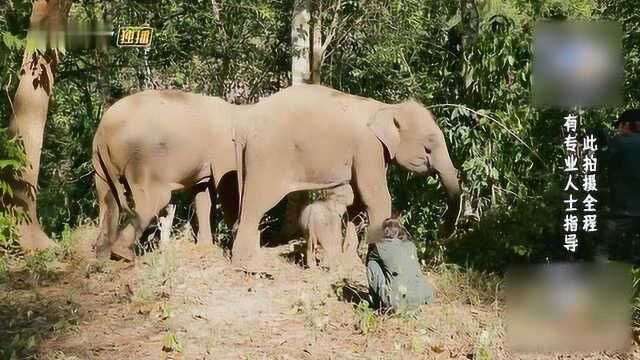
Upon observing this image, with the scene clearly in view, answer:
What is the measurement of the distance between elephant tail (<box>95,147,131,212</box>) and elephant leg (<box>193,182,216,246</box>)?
776 mm

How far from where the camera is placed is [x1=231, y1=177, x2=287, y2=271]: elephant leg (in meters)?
7.86

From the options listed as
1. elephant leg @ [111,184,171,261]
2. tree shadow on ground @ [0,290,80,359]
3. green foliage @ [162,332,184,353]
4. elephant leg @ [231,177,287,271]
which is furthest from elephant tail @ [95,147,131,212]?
green foliage @ [162,332,184,353]

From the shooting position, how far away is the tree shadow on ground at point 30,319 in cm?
570

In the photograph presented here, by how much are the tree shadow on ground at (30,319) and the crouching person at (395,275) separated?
236 cm

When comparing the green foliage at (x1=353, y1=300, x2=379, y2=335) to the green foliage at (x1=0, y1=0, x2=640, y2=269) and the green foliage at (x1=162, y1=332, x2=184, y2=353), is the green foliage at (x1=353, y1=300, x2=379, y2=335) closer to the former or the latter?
the green foliage at (x1=162, y1=332, x2=184, y2=353)

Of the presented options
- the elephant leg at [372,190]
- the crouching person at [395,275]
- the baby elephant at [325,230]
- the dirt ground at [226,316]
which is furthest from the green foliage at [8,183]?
the crouching person at [395,275]

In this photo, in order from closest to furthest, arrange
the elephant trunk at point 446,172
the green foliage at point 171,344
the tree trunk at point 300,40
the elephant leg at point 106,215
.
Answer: the green foliage at point 171,344, the elephant trunk at point 446,172, the elephant leg at point 106,215, the tree trunk at point 300,40

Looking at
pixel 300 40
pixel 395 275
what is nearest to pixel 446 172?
pixel 395 275

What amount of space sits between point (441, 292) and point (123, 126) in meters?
3.54

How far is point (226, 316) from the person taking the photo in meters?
6.44

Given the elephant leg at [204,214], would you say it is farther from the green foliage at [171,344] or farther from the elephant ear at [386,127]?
the green foliage at [171,344]

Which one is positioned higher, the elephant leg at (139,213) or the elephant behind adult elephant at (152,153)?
the elephant behind adult elephant at (152,153)

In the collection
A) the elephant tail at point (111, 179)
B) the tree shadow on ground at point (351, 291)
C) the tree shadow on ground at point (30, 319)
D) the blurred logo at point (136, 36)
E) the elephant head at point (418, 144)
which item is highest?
the blurred logo at point (136, 36)

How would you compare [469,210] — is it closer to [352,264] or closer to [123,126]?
[352,264]
